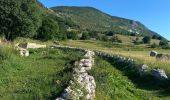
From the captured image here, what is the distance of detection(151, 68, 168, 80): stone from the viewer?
26.1 metres

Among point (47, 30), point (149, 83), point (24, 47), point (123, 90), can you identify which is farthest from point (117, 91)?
point (47, 30)

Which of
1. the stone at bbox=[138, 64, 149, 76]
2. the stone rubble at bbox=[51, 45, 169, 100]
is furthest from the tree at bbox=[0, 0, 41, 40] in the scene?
the stone at bbox=[138, 64, 149, 76]

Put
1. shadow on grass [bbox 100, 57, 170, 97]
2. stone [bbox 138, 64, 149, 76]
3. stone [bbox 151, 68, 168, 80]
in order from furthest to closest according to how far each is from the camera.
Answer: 1. stone [bbox 138, 64, 149, 76]
2. stone [bbox 151, 68, 168, 80]
3. shadow on grass [bbox 100, 57, 170, 97]

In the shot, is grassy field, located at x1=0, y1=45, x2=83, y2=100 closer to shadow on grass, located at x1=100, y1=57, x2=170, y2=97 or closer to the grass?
the grass

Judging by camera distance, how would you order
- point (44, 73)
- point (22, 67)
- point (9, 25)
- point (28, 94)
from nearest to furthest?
point (28, 94) < point (44, 73) < point (22, 67) < point (9, 25)

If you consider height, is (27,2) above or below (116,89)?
above

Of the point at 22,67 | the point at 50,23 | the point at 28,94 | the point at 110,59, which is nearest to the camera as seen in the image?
the point at 28,94

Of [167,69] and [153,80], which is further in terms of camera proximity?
[167,69]

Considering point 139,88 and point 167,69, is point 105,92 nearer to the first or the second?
point 139,88

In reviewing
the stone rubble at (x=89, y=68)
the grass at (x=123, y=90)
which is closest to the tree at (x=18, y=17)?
the stone rubble at (x=89, y=68)

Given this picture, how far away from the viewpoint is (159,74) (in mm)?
→ 26453

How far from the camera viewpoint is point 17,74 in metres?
22.6

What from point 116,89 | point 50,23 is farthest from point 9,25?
point 50,23

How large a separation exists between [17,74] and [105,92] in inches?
219
